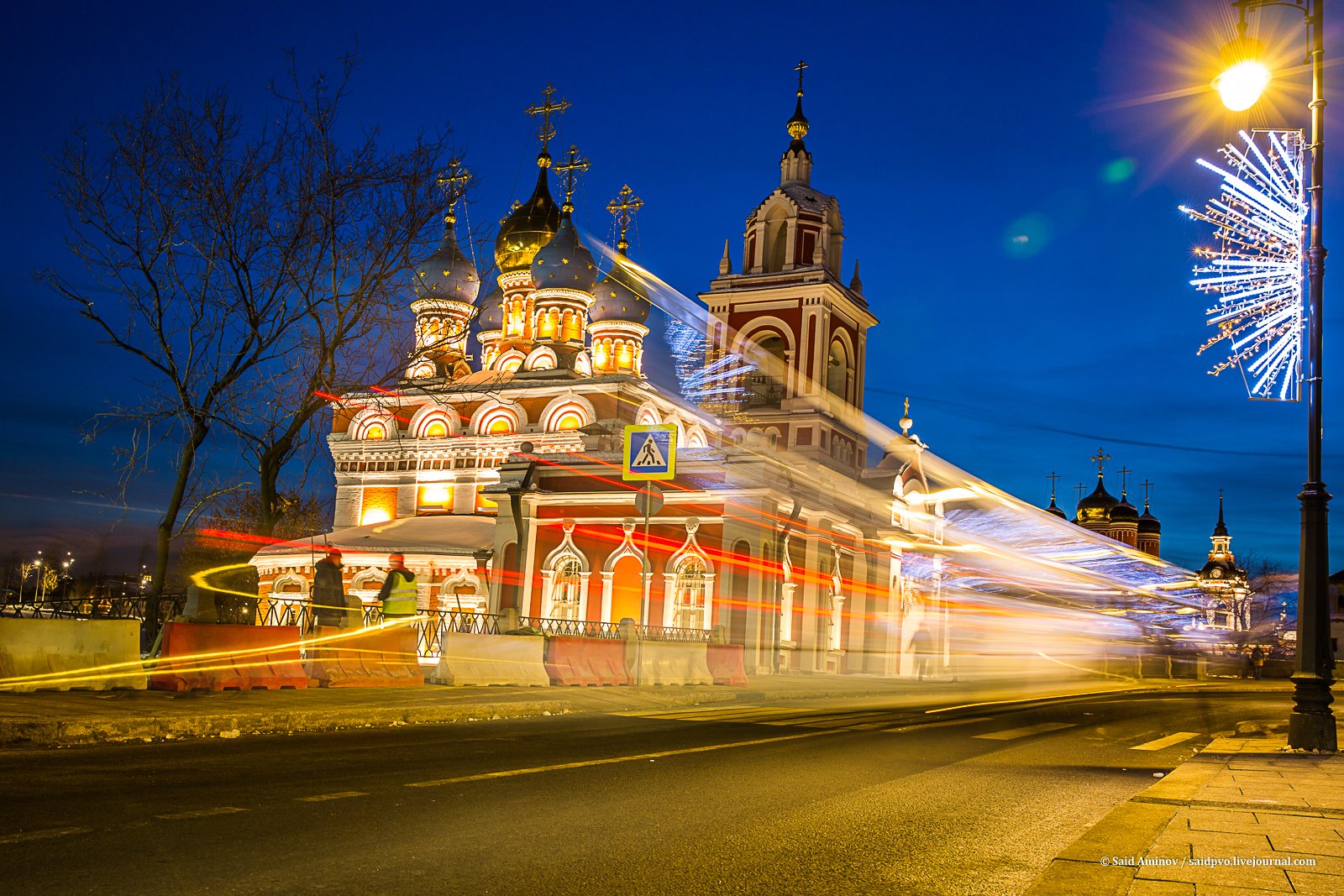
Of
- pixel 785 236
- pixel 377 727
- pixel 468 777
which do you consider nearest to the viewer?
pixel 468 777

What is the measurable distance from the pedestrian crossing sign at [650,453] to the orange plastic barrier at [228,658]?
6.60 m

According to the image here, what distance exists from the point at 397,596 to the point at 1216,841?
15.6 m

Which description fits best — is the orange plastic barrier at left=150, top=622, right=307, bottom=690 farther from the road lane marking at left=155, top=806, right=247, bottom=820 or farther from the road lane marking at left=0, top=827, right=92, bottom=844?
the road lane marking at left=0, top=827, right=92, bottom=844

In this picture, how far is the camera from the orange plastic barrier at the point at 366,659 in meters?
16.4

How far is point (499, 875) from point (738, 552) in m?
30.2

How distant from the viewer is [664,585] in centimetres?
3597

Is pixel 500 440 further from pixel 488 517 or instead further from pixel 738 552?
pixel 738 552

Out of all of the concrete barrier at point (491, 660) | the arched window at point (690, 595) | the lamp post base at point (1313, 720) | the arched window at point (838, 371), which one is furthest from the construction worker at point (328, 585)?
the arched window at point (838, 371)

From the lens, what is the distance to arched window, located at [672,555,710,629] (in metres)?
35.5

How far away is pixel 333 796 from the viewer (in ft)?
23.2

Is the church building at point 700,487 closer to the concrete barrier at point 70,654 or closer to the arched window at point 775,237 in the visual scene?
the arched window at point 775,237

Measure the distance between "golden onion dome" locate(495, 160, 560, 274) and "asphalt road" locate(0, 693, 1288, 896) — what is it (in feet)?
139

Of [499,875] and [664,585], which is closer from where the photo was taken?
[499,875]

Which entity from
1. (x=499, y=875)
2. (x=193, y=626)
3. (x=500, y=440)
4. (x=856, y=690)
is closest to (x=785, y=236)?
(x=500, y=440)
